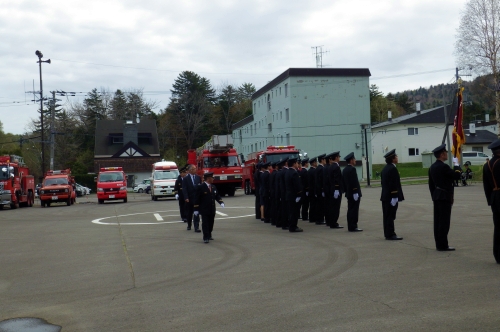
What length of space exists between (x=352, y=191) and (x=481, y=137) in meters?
67.9

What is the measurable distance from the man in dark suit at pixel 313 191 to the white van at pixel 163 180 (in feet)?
72.8

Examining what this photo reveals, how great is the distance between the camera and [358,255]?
1116 centimetres

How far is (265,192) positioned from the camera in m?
18.9

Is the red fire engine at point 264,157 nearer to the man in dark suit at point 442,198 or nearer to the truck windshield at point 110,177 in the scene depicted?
the truck windshield at point 110,177

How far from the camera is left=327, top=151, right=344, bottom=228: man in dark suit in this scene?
15.8 m

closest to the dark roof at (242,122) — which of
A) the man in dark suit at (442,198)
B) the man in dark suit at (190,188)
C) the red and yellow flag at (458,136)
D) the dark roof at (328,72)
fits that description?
the dark roof at (328,72)

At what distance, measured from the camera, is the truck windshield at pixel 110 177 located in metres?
39.1


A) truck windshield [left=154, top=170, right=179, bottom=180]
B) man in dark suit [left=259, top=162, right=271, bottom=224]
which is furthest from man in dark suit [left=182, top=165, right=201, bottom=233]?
truck windshield [left=154, top=170, right=179, bottom=180]

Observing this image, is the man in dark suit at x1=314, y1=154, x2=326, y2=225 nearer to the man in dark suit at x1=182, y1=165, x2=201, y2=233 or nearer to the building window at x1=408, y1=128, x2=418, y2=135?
the man in dark suit at x1=182, y1=165, x2=201, y2=233

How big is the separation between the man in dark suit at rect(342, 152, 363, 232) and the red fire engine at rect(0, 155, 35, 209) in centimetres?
2502

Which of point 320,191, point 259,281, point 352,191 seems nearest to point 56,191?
point 320,191

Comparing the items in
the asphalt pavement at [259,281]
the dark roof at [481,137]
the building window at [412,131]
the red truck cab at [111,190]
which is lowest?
the asphalt pavement at [259,281]

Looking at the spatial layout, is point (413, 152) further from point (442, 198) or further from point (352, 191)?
point (442, 198)

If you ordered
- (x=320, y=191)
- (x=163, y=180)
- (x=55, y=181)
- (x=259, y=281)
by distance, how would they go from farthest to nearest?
1. (x=163, y=180)
2. (x=55, y=181)
3. (x=320, y=191)
4. (x=259, y=281)
